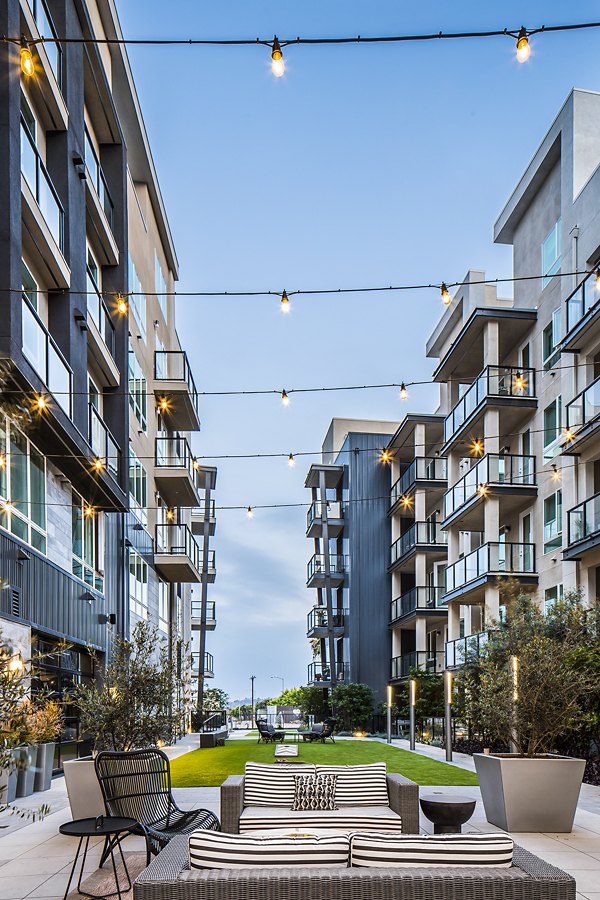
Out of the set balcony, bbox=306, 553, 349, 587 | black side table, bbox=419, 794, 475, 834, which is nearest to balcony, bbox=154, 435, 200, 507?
balcony, bbox=306, 553, 349, 587

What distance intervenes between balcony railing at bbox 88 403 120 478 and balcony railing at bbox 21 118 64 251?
3361 millimetres

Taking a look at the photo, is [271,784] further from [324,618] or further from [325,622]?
[324,618]

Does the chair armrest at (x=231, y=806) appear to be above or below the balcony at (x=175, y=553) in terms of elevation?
below

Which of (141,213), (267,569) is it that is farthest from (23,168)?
(267,569)

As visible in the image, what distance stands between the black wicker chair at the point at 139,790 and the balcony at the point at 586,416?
43.2 ft

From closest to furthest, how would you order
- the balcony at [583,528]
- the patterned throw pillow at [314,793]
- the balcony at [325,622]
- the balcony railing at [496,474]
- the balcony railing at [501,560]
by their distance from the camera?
the patterned throw pillow at [314,793] < the balcony at [583,528] < the balcony railing at [501,560] < the balcony railing at [496,474] < the balcony at [325,622]

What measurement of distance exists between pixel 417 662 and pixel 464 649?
8.62 m

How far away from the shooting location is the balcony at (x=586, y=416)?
61.1 ft

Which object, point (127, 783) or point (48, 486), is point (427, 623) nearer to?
point (48, 486)

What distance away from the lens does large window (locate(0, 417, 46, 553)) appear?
520 inches

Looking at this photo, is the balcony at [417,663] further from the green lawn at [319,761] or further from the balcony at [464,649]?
the green lawn at [319,761]

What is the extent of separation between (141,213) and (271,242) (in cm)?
6397

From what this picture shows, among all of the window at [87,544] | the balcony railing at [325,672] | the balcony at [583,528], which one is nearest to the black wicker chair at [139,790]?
the window at [87,544]

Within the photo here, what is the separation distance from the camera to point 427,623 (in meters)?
34.6
